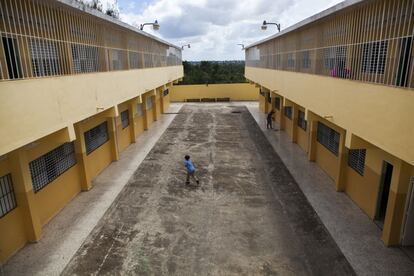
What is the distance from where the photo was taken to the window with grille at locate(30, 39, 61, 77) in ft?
23.6

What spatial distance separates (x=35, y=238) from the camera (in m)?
8.06

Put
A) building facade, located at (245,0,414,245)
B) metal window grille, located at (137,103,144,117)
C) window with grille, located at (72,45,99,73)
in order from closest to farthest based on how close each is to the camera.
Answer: building facade, located at (245,0,414,245)
window with grille, located at (72,45,99,73)
metal window grille, located at (137,103,144,117)

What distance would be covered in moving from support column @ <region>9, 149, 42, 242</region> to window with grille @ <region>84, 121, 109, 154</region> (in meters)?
4.20

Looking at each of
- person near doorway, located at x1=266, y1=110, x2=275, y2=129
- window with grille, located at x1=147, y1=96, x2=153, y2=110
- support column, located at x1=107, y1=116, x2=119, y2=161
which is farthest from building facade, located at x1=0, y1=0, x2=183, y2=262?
person near doorway, located at x1=266, y1=110, x2=275, y2=129

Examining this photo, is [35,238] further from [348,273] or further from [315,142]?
[315,142]

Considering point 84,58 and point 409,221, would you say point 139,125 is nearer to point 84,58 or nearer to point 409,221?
point 84,58

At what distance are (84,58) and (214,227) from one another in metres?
6.59

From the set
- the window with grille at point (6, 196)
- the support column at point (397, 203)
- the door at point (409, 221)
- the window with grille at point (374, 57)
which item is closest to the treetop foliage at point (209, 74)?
the window with grille at point (6, 196)

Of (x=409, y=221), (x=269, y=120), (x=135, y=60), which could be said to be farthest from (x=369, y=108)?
(x=269, y=120)

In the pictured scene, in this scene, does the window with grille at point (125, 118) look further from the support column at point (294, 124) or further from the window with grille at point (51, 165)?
the support column at point (294, 124)

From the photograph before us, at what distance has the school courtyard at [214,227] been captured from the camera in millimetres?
7117

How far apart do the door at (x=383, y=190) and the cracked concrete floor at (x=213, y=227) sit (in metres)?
1.72

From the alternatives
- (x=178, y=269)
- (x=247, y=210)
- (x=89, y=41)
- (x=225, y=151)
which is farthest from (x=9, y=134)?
(x=225, y=151)

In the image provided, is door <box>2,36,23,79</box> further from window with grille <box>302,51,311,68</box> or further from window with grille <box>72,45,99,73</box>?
window with grille <box>302,51,311,68</box>
